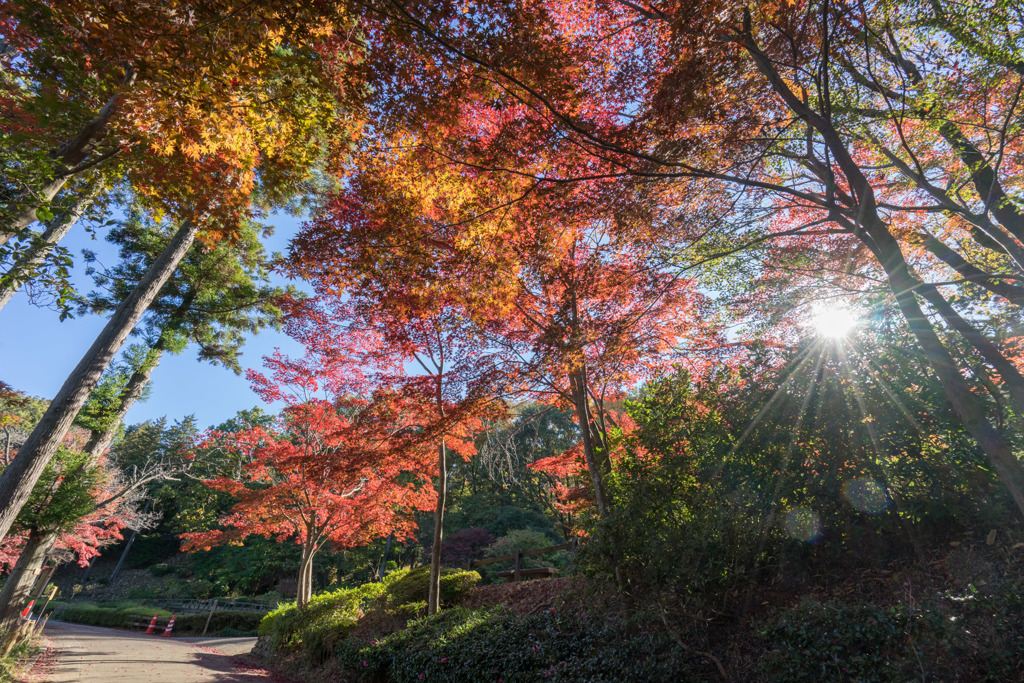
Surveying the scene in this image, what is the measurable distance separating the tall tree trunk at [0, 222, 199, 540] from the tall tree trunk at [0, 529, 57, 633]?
3.63 meters

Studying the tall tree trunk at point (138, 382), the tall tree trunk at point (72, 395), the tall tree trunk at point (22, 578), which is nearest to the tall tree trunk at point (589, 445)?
the tall tree trunk at point (72, 395)

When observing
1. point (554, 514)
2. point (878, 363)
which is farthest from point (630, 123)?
point (554, 514)

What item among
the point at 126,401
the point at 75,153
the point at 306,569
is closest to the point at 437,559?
the point at 306,569

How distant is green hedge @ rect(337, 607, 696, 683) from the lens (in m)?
3.84

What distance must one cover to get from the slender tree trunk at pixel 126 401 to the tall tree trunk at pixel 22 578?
1920 mm

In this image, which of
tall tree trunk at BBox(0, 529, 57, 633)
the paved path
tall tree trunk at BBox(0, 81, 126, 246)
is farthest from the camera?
tall tree trunk at BBox(0, 529, 57, 633)

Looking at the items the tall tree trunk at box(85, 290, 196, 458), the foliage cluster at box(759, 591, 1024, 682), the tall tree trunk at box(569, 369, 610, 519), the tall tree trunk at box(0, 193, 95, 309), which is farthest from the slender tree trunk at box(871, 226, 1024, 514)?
the tall tree trunk at box(85, 290, 196, 458)

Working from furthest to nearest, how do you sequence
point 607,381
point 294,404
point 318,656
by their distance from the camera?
point 294,404
point 318,656
point 607,381

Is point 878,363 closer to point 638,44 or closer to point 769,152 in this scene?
point 769,152

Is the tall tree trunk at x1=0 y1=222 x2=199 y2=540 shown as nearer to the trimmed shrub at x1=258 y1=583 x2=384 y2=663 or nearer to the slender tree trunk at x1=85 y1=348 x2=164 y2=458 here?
the slender tree trunk at x1=85 y1=348 x2=164 y2=458

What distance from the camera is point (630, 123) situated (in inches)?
187

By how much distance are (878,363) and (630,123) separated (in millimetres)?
3720

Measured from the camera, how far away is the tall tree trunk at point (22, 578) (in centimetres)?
758

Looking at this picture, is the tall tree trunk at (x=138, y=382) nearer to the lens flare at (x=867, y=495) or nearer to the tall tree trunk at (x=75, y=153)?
the tall tree trunk at (x=75, y=153)
